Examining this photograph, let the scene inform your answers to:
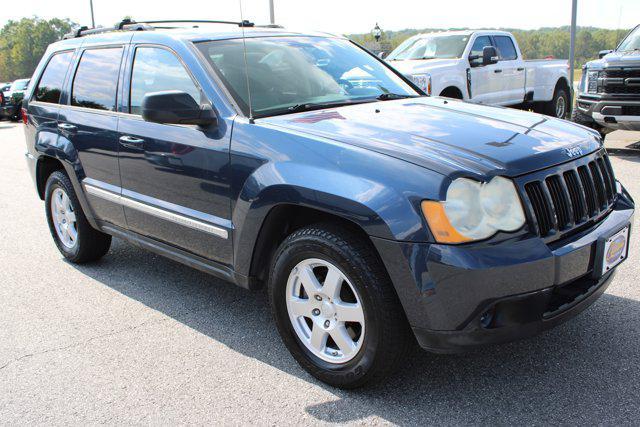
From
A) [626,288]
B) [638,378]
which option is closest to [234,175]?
[638,378]

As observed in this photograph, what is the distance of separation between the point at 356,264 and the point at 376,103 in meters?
1.43

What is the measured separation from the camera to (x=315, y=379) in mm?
3309

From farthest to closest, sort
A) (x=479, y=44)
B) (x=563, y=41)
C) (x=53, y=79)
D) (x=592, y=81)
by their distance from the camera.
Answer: (x=563, y=41)
(x=479, y=44)
(x=592, y=81)
(x=53, y=79)

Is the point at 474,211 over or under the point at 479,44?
under

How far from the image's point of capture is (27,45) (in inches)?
3824

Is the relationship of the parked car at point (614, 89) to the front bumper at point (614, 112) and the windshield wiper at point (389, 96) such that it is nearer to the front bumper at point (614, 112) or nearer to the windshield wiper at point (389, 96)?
the front bumper at point (614, 112)

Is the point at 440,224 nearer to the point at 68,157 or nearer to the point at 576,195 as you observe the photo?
the point at 576,195

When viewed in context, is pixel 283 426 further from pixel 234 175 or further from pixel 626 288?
pixel 626 288

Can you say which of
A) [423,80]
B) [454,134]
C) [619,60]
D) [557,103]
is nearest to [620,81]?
[619,60]

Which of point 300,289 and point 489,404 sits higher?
point 300,289

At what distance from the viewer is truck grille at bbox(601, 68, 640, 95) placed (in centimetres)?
883

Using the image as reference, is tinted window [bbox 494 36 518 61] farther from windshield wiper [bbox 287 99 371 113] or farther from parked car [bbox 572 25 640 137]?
windshield wiper [bbox 287 99 371 113]

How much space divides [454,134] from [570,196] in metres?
0.61

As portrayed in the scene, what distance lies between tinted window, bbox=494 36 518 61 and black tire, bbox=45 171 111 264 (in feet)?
30.6
